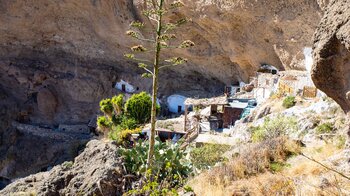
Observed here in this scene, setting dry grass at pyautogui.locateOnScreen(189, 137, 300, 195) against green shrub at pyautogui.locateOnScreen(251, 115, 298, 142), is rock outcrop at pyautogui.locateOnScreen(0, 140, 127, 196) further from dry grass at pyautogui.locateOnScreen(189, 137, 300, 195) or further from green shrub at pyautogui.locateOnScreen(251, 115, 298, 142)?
green shrub at pyautogui.locateOnScreen(251, 115, 298, 142)

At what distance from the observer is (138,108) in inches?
769

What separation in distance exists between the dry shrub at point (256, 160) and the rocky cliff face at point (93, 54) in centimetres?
1388

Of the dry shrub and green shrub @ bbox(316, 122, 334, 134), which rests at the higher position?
green shrub @ bbox(316, 122, 334, 134)

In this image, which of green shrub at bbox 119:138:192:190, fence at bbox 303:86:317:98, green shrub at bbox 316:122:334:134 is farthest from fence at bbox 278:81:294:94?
green shrub at bbox 119:138:192:190

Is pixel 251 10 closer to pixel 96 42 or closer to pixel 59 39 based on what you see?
pixel 96 42

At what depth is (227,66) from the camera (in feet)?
84.1

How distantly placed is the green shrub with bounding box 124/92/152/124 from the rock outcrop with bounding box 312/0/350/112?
1520cm

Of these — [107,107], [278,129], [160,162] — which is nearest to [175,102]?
[107,107]

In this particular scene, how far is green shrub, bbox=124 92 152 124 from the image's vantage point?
19.4 meters

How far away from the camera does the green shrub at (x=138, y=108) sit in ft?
63.8

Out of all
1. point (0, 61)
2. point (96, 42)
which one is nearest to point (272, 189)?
point (96, 42)

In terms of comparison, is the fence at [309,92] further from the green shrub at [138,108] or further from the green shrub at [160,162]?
the green shrub at [160,162]

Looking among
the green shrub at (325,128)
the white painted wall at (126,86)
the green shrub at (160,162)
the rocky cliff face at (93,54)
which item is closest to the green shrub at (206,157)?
the green shrub at (160,162)

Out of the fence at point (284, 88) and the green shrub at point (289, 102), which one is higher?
the fence at point (284, 88)
